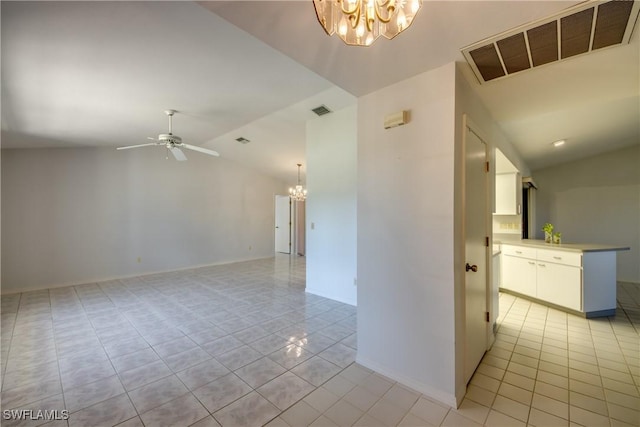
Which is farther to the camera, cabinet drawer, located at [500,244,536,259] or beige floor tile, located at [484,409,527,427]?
cabinet drawer, located at [500,244,536,259]

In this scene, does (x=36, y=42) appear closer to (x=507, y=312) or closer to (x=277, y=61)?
(x=277, y=61)

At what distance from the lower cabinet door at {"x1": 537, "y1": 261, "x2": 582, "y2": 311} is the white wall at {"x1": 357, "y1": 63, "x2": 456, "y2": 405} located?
2972mm

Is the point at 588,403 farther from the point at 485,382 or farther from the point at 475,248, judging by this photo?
the point at 475,248

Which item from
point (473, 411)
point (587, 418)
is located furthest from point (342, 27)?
point (587, 418)

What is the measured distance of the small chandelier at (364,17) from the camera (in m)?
0.98

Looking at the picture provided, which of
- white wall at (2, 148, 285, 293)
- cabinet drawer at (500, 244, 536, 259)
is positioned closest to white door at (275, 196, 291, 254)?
white wall at (2, 148, 285, 293)

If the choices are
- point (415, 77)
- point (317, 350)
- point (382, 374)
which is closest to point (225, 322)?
point (317, 350)

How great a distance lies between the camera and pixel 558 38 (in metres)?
1.55

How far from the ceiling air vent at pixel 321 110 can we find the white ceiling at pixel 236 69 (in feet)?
0.52

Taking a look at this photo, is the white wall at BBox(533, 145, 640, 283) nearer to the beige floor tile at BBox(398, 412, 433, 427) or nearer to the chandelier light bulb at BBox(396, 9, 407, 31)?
the beige floor tile at BBox(398, 412, 433, 427)

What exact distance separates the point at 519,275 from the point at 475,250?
275cm

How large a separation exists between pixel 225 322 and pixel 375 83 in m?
3.16

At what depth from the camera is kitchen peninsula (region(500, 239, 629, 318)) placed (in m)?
3.39

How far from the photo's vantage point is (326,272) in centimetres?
440
